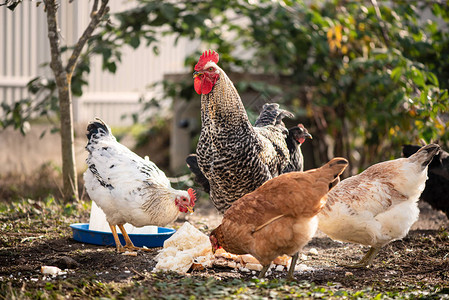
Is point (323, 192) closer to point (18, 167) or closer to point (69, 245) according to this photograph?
point (69, 245)

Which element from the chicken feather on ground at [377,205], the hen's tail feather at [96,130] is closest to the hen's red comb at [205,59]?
the hen's tail feather at [96,130]

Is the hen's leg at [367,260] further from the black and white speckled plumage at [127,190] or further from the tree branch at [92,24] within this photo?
the tree branch at [92,24]

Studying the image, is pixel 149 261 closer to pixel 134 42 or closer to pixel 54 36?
pixel 54 36

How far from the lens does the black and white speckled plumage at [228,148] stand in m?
4.35

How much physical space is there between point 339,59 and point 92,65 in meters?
4.36

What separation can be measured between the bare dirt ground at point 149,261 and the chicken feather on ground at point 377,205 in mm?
287

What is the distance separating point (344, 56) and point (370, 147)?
1675 millimetres

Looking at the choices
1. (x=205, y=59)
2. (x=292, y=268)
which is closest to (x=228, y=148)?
(x=205, y=59)

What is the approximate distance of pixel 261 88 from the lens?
8156 mm

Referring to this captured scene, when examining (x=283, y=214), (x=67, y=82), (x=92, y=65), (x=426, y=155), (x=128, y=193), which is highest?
(x=67, y=82)

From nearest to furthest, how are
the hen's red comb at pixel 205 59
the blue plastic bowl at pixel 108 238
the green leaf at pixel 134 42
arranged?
the hen's red comb at pixel 205 59 → the blue plastic bowl at pixel 108 238 → the green leaf at pixel 134 42

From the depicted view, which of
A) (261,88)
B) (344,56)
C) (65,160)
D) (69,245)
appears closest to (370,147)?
(344,56)

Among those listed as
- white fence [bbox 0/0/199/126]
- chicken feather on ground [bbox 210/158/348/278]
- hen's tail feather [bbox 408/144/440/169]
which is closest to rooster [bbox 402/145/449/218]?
hen's tail feather [bbox 408/144/440/169]

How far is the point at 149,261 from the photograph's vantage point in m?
4.20
